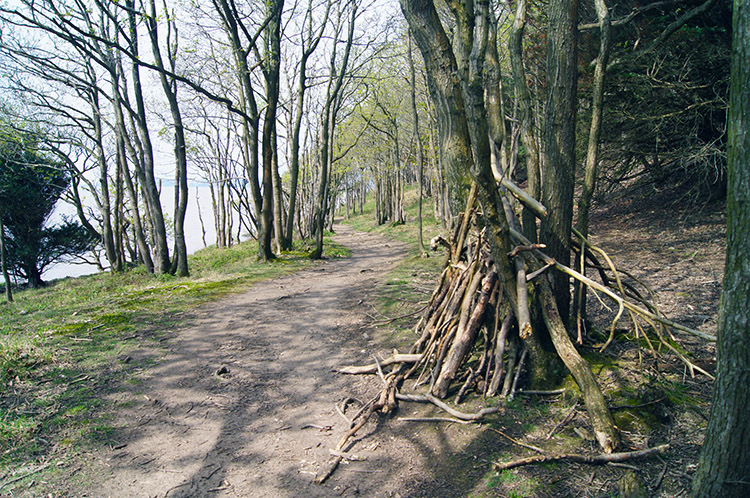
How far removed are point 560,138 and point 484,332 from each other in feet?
7.09

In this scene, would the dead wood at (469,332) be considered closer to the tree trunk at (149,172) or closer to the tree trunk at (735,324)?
the tree trunk at (735,324)

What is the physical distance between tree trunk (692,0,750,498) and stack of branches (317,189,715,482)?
4.18ft

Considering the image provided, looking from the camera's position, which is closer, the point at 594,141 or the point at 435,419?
the point at 435,419

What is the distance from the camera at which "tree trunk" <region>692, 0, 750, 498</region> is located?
1986 mm

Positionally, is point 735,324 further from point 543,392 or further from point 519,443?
point 543,392

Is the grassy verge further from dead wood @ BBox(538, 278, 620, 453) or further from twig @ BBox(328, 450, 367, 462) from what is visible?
dead wood @ BBox(538, 278, 620, 453)

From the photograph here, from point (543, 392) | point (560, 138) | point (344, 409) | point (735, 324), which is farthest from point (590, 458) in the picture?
point (560, 138)

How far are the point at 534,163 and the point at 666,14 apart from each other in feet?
24.2

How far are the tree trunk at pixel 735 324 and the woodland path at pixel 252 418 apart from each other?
1.95 metres

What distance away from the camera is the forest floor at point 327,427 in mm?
3234

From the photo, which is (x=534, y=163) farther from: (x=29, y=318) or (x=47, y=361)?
(x=29, y=318)

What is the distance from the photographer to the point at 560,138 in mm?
4355

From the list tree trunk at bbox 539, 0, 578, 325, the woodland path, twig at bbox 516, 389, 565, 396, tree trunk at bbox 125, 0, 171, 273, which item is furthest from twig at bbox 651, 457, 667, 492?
Result: tree trunk at bbox 125, 0, 171, 273

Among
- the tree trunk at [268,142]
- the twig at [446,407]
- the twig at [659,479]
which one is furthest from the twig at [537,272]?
the tree trunk at [268,142]
